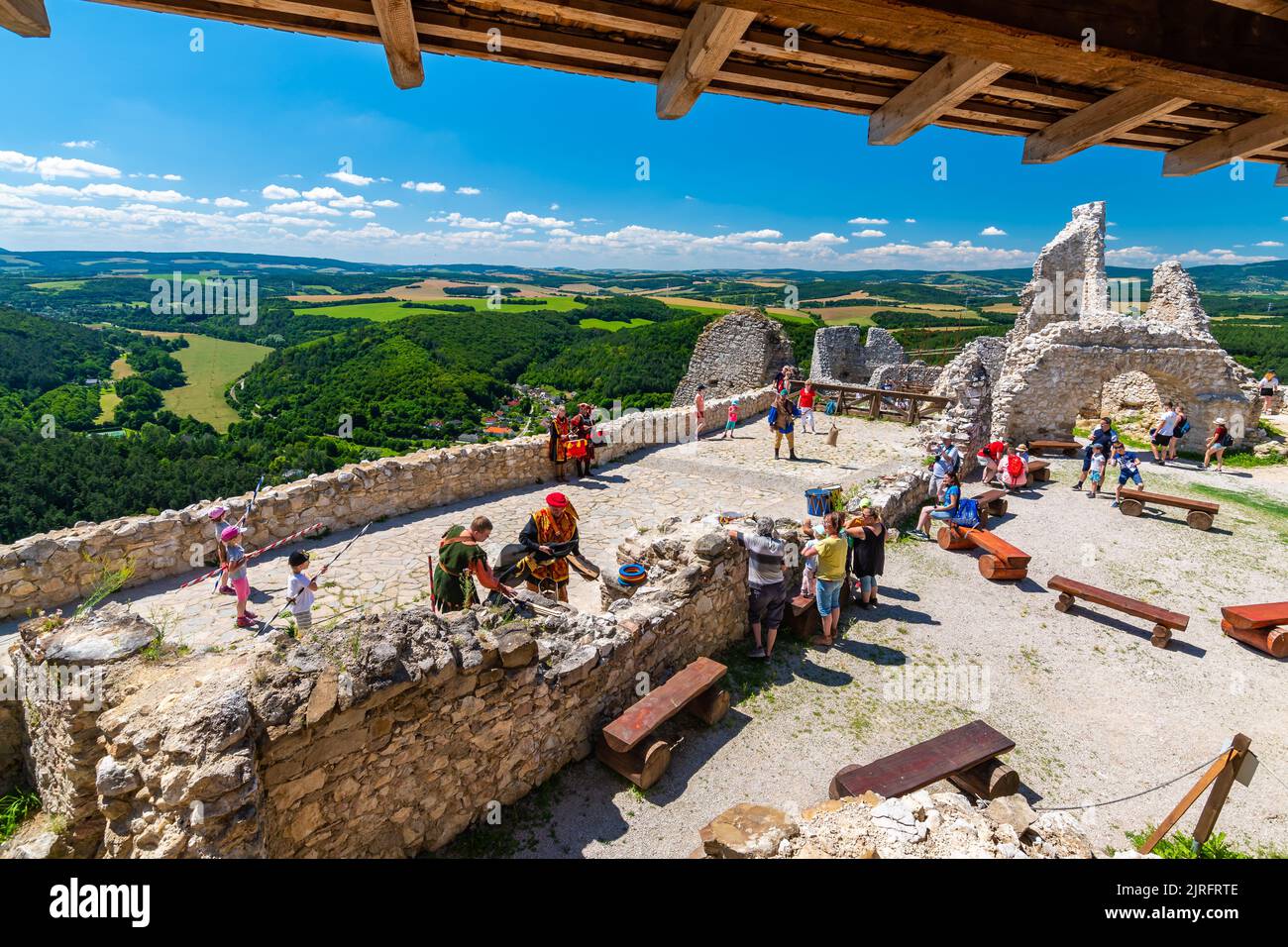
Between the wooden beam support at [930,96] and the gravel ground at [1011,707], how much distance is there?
4336 millimetres

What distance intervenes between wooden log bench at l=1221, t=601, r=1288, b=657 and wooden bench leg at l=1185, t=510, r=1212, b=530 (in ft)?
10.4

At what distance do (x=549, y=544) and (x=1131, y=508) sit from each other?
10.0m

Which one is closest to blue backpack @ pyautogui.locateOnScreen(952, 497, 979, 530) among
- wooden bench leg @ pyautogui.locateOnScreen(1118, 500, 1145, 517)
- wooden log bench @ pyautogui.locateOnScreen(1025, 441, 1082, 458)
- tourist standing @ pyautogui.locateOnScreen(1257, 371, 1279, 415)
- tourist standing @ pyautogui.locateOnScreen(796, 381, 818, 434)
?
wooden bench leg @ pyautogui.locateOnScreen(1118, 500, 1145, 517)

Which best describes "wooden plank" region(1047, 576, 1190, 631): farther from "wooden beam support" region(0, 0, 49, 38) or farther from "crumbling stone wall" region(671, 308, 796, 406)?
"crumbling stone wall" region(671, 308, 796, 406)

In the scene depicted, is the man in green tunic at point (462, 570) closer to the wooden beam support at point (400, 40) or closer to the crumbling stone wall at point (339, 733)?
the crumbling stone wall at point (339, 733)

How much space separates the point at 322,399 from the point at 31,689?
45.0m

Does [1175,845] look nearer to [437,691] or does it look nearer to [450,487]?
[437,691]

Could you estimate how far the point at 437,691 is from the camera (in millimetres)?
3846

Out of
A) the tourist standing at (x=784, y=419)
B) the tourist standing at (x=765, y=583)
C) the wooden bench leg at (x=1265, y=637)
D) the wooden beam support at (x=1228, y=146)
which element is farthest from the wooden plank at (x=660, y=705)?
the tourist standing at (x=784, y=419)

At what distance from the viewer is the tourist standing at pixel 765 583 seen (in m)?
5.93

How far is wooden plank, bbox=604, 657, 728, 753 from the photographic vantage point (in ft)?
14.7

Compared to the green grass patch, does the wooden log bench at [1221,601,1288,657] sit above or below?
above

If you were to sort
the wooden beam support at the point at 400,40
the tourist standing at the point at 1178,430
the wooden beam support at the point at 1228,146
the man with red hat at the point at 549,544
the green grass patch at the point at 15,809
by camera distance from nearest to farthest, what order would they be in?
the wooden beam support at the point at 400,40 < the wooden beam support at the point at 1228,146 < the green grass patch at the point at 15,809 < the man with red hat at the point at 549,544 < the tourist standing at the point at 1178,430
